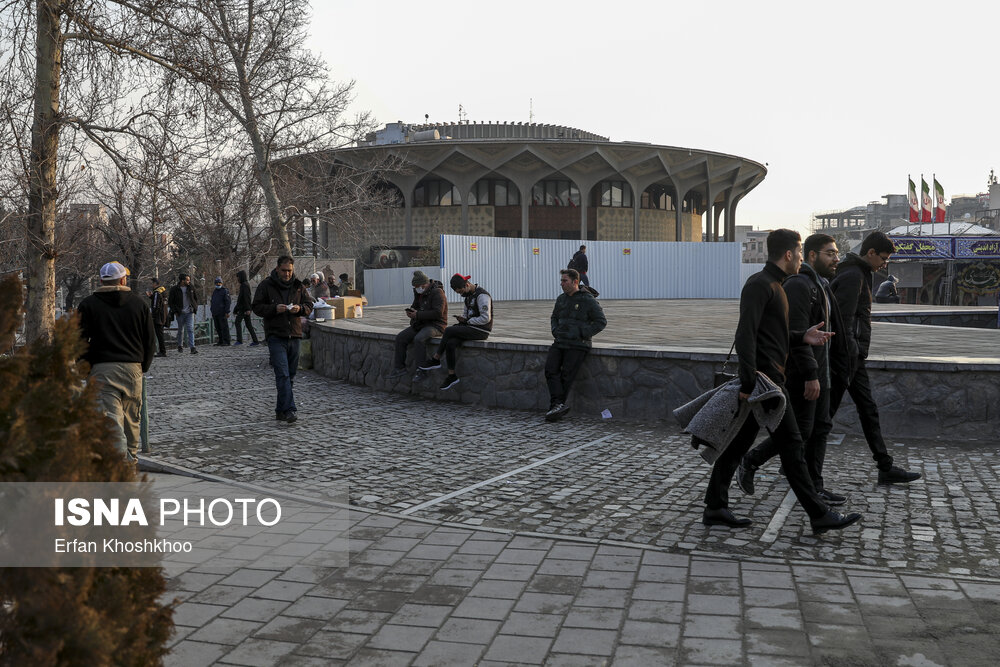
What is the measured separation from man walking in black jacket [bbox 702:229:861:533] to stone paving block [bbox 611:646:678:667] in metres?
1.83

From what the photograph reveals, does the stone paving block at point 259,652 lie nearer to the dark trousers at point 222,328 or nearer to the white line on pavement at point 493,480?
the white line on pavement at point 493,480

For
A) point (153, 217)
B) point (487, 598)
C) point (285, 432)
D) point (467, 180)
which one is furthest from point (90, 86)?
point (467, 180)

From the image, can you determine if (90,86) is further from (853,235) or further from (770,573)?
(853,235)

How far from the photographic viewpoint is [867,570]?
4.27m

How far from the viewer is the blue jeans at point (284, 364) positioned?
29.6 feet

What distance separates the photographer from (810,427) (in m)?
5.33

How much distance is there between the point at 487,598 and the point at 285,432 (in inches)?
203

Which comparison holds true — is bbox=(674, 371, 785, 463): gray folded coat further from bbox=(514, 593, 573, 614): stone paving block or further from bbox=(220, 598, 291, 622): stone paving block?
bbox=(220, 598, 291, 622): stone paving block

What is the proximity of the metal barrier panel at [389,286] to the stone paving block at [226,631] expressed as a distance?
940 inches

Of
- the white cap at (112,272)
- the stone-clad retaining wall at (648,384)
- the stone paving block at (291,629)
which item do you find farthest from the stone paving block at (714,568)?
the white cap at (112,272)

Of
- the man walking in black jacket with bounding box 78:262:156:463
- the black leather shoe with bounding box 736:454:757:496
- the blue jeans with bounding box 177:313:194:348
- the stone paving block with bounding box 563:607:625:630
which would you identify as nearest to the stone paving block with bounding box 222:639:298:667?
the stone paving block with bounding box 563:607:625:630

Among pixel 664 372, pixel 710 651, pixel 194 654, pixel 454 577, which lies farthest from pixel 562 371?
pixel 194 654

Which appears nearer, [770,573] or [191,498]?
[770,573]

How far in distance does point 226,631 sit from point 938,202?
54.9 m
